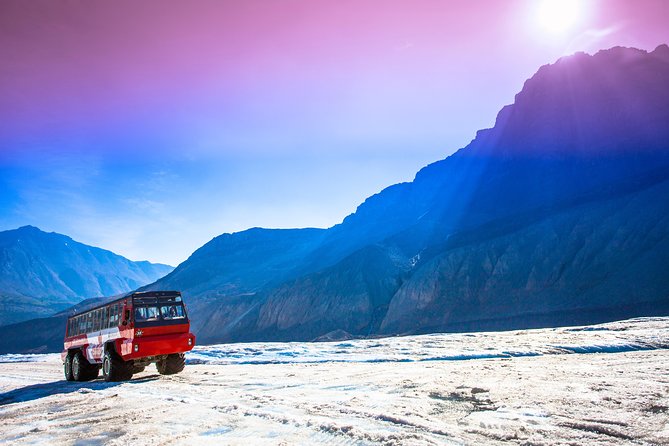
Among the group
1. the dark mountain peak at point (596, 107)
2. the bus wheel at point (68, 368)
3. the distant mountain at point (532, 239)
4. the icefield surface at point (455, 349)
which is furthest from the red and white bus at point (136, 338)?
the dark mountain peak at point (596, 107)

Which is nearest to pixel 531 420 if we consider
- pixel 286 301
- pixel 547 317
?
pixel 547 317


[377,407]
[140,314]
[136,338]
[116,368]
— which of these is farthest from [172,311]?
[377,407]

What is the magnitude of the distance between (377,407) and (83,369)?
14114mm

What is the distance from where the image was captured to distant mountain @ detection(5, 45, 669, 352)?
5169cm

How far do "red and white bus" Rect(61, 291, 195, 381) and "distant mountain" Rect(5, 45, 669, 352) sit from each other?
45527 millimetres

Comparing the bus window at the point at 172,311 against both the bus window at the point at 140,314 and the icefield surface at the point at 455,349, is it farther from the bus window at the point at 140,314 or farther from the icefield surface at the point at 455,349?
the icefield surface at the point at 455,349

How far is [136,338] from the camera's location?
13844mm

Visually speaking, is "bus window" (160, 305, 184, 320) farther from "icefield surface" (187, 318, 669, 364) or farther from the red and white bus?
"icefield surface" (187, 318, 669, 364)

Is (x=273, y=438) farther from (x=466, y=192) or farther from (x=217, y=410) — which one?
(x=466, y=192)

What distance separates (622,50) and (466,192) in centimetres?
3911

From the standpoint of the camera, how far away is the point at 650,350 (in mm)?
15406

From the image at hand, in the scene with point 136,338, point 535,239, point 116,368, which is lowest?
point 116,368

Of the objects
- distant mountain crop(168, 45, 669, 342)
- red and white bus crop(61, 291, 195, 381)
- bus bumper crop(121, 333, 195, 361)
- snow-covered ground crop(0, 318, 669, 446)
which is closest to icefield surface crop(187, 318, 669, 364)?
snow-covered ground crop(0, 318, 669, 446)

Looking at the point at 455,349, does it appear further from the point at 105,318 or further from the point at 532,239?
the point at 532,239
